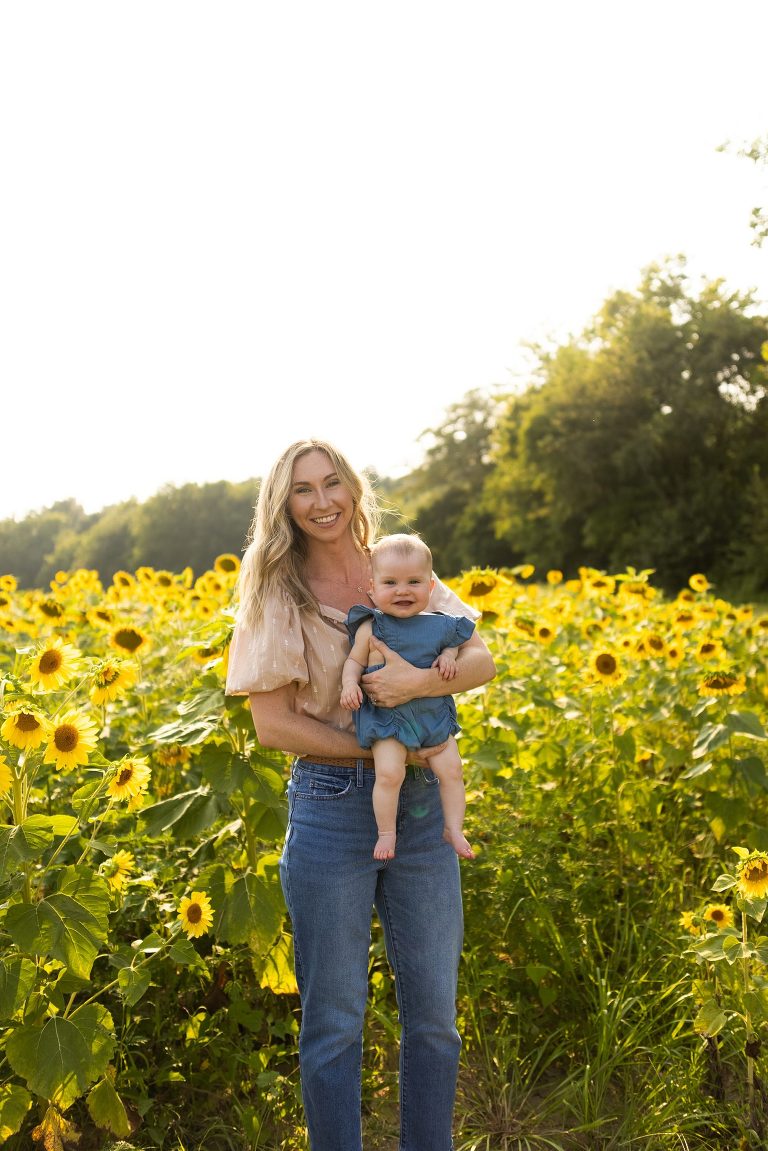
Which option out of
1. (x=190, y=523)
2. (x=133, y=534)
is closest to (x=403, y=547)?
(x=133, y=534)

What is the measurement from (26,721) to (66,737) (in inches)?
4.6

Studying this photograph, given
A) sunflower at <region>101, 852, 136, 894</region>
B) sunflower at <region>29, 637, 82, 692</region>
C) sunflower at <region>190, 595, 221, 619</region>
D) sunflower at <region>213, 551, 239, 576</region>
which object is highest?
sunflower at <region>213, 551, 239, 576</region>

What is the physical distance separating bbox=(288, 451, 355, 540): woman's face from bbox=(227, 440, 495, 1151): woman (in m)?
0.12

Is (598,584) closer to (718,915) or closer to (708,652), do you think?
(708,652)

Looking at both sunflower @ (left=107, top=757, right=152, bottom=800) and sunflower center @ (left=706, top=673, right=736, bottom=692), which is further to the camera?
sunflower center @ (left=706, top=673, right=736, bottom=692)

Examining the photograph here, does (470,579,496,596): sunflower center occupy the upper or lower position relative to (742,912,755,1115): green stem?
upper

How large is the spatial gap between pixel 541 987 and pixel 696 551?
22.3 m

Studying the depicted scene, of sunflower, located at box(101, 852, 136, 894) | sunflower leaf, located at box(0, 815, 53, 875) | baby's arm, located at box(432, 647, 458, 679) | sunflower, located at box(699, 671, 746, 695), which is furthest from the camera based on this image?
sunflower, located at box(699, 671, 746, 695)

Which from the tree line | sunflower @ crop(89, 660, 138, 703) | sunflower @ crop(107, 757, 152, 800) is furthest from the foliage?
the tree line

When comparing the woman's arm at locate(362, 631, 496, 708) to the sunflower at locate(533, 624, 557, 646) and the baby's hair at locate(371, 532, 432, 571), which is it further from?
the sunflower at locate(533, 624, 557, 646)

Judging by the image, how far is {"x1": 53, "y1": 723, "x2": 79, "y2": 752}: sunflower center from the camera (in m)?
2.33

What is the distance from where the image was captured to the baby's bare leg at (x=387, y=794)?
2.22 metres

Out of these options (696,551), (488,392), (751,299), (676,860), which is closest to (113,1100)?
(676,860)

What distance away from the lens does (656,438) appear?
957 inches
